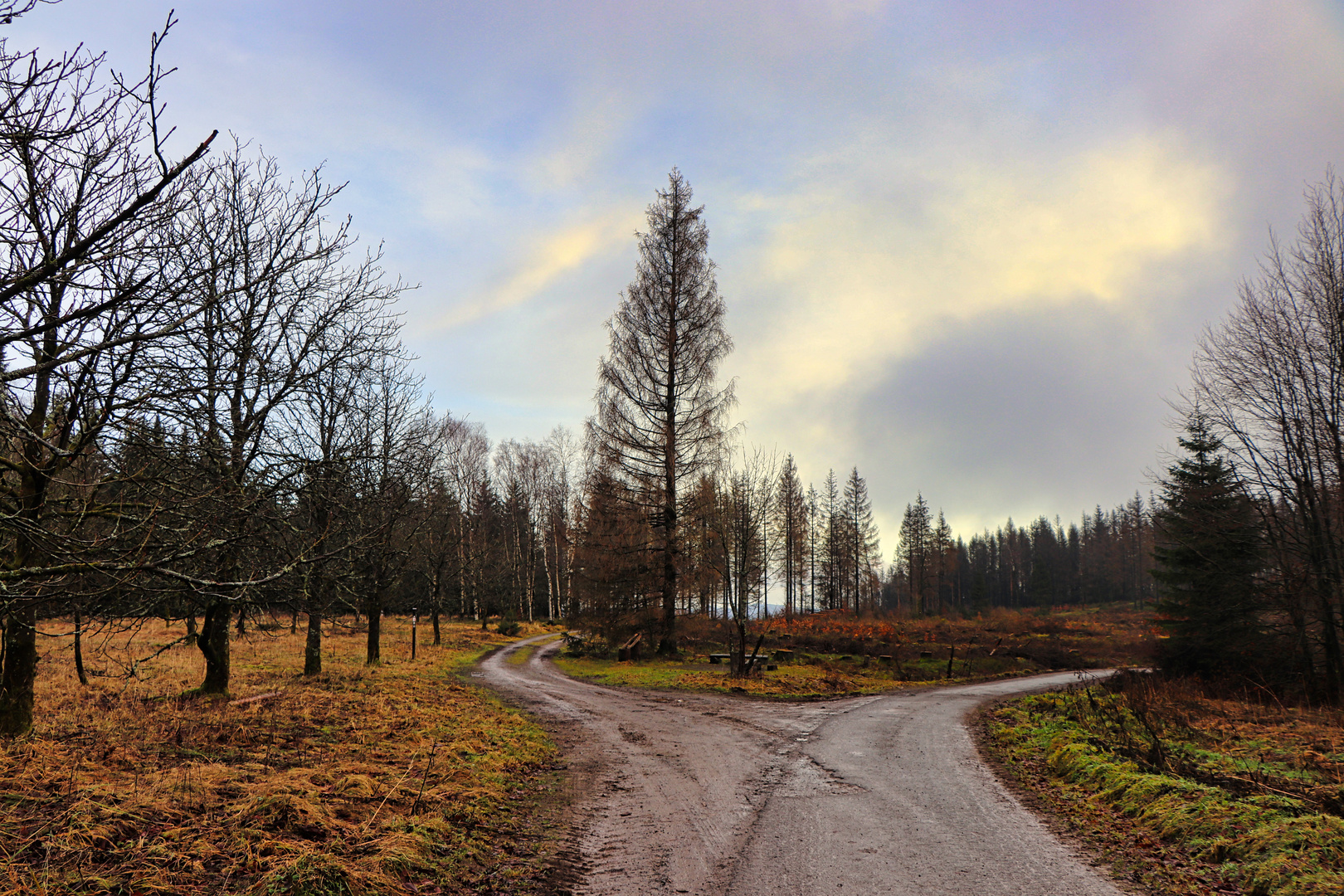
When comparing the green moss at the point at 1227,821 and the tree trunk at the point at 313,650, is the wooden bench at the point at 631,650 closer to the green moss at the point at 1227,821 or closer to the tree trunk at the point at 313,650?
the tree trunk at the point at 313,650

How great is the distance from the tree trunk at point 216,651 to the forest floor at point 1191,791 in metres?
12.2

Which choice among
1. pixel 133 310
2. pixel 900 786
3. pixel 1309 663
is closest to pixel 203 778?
pixel 133 310

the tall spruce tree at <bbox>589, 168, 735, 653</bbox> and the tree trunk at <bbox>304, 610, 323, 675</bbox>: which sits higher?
the tall spruce tree at <bbox>589, 168, 735, 653</bbox>

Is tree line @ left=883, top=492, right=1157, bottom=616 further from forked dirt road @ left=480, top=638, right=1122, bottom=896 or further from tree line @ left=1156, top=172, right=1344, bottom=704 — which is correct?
forked dirt road @ left=480, top=638, right=1122, bottom=896

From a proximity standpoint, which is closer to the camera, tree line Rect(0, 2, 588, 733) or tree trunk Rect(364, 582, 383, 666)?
tree line Rect(0, 2, 588, 733)

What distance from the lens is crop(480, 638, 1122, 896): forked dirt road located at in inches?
195

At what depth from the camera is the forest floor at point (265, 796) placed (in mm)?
4090

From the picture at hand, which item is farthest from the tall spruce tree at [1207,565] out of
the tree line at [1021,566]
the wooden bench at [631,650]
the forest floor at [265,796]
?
the tree line at [1021,566]

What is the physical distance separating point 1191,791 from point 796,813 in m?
4.11

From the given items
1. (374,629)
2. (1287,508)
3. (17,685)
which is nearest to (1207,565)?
(1287,508)

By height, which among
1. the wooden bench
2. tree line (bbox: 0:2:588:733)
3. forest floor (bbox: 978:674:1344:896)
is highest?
tree line (bbox: 0:2:588:733)

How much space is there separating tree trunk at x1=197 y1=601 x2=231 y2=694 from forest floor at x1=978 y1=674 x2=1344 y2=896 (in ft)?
39.9

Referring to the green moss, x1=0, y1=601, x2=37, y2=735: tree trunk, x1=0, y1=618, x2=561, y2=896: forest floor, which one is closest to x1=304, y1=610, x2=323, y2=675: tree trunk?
x1=0, y1=618, x2=561, y2=896: forest floor

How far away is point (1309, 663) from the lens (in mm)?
18781
